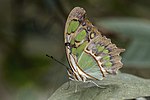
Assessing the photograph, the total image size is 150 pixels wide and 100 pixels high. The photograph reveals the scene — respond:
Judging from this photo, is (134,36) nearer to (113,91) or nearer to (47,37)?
(47,37)

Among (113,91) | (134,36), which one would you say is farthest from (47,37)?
(113,91)

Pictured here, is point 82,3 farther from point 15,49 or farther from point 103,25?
point 15,49

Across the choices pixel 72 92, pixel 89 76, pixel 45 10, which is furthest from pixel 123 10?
pixel 72 92

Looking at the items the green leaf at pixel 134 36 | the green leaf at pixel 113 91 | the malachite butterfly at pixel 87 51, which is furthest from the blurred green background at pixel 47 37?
the green leaf at pixel 113 91

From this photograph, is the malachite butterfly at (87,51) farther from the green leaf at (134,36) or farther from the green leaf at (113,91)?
the green leaf at (134,36)

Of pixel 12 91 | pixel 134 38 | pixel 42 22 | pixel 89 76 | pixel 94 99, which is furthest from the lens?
pixel 42 22
